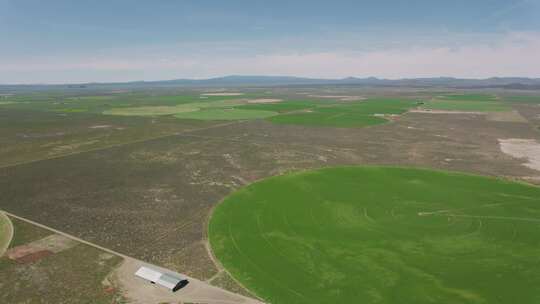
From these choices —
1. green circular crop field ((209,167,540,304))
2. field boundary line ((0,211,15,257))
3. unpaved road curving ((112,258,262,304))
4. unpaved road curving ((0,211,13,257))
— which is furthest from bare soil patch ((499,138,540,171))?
unpaved road curving ((0,211,13,257))

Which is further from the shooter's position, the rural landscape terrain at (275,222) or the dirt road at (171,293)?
the rural landscape terrain at (275,222)

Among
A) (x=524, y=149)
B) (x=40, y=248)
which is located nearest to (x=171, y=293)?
(x=40, y=248)

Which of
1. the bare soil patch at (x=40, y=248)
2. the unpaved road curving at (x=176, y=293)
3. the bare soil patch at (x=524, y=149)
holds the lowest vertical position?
the unpaved road curving at (x=176, y=293)

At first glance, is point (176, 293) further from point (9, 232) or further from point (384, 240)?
point (9, 232)

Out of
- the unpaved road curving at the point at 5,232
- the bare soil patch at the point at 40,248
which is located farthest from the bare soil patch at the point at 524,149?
the unpaved road curving at the point at 5,232

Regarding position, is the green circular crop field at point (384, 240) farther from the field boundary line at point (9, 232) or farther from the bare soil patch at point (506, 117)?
the bare soil patch at point (506, 117)
